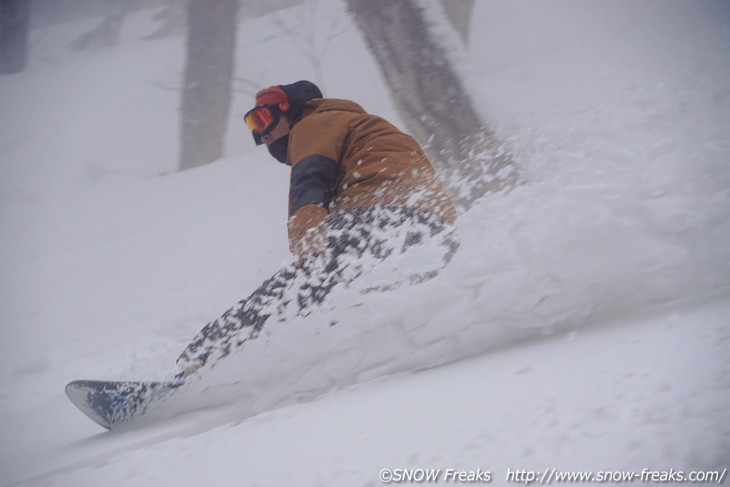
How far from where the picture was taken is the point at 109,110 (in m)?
1.96

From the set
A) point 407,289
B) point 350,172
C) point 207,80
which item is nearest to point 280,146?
point 350,172

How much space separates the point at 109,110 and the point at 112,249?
65 cm

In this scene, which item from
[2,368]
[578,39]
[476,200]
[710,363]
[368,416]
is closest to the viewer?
[710,363]

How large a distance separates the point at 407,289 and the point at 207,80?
1.53m

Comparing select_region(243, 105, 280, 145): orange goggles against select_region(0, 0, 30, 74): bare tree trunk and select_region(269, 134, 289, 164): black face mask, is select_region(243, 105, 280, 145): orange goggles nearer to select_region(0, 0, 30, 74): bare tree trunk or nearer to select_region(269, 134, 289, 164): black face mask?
select_region(269, 134, 289, 164): black face mask

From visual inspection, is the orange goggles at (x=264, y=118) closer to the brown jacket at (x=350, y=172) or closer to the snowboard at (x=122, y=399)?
the brown jacket at (x=350, y=172)

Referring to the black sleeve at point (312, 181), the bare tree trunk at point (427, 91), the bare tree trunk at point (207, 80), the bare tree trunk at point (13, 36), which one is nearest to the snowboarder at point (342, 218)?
the black sleeve at point (312, 181)

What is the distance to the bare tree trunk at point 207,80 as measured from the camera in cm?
187

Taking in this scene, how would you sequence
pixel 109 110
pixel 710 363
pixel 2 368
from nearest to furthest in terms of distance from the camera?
pixel 710 363, pixel 2 368, pixel 109 110

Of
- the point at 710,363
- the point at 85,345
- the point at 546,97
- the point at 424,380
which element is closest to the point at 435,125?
the point at 546,97

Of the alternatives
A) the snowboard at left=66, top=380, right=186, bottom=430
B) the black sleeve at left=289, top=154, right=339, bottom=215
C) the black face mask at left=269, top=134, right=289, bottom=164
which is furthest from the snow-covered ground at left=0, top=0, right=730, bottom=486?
the black face mask at left=269, top=134, right=289, bottom=164

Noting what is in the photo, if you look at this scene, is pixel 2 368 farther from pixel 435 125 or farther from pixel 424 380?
pixel 435 125

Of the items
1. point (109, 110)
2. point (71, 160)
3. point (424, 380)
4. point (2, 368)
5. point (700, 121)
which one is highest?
point (109, 110)

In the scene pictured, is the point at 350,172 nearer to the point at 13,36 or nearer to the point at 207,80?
the point at 207,80
